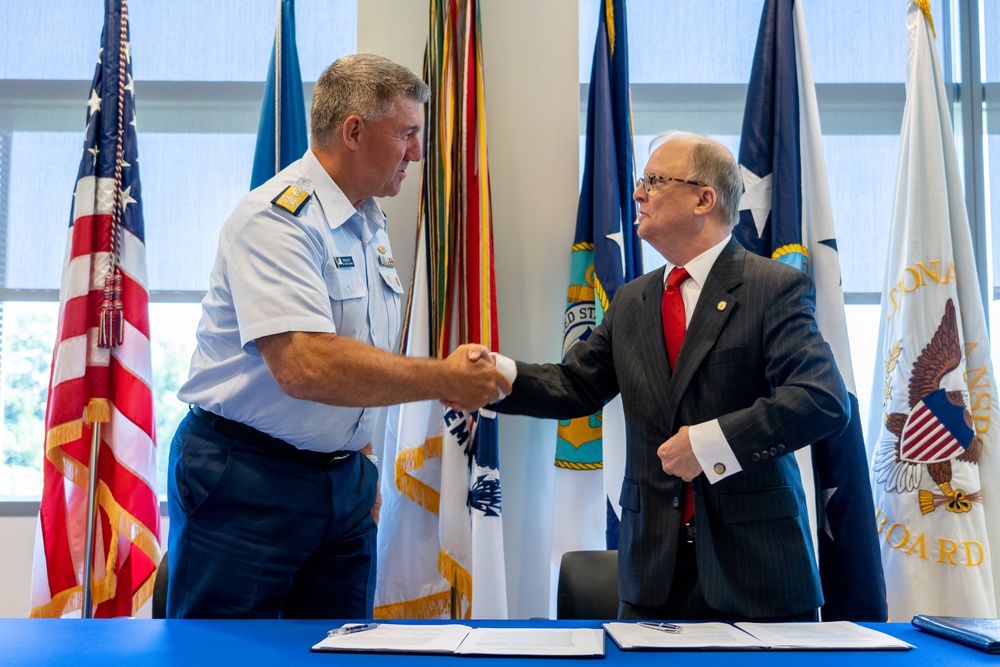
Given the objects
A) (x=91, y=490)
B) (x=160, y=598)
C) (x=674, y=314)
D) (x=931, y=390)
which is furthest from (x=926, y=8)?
(x=91, y=490)

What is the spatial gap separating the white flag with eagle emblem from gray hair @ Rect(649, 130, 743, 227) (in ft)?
4.18

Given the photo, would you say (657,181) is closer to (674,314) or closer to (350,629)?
(674,314)

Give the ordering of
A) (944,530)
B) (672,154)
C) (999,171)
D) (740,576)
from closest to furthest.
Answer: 1. (740,576)
2. (672,154)
3. (944,530)
4. (999,171)

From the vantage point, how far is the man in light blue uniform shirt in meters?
1.89

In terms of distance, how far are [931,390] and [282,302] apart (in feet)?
7.79

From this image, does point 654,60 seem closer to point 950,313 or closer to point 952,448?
point 950,313

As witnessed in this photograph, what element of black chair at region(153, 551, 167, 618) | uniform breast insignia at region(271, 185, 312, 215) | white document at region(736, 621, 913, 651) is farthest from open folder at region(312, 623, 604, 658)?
uniform breast insignia at region(271, 185, 312, 215)

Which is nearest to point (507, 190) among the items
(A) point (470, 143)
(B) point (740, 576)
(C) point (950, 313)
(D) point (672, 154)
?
(A) point (470, 143)

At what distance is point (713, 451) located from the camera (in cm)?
179

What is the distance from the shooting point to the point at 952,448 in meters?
3.01

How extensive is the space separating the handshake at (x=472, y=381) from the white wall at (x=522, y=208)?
3.54 feet

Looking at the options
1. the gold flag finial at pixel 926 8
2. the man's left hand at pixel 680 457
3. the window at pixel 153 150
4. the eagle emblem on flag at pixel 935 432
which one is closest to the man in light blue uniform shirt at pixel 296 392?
the man's left hand at pixel 680 457

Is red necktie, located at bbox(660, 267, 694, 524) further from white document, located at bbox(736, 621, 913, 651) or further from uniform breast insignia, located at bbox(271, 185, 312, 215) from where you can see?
uniform breast insignia, located at bbox(271, 185, 312, 215)

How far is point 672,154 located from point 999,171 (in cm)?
224
